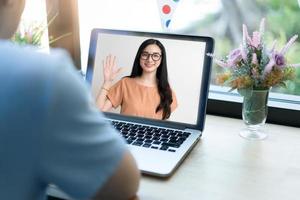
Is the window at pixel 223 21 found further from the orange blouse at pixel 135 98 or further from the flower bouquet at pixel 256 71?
the orange blouse at pixel 135 98

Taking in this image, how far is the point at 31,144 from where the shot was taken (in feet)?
1.65

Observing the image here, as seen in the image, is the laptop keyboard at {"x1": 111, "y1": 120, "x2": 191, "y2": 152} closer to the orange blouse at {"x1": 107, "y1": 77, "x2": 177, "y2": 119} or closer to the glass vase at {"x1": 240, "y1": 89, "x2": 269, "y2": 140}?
the orange blouse at {"x1": 107, "y1": 77, "x2": 177, "y2": 119}

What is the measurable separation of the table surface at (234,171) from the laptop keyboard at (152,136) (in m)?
0.05

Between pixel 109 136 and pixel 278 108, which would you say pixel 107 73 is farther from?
pixel 109 136

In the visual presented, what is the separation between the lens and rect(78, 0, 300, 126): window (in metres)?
1.30

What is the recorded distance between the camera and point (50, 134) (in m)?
0.50

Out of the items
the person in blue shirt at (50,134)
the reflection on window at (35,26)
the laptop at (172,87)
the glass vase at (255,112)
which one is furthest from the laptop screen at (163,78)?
the person in blue shirt at (50,134)

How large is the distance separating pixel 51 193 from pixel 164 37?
0.56m

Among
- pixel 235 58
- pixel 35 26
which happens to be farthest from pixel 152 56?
pixel 35 26

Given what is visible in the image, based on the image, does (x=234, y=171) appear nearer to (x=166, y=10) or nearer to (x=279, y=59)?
(x=279, y=59)

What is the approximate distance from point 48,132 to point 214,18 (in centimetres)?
101

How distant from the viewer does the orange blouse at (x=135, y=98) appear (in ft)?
3.94

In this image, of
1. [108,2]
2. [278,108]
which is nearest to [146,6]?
[108,2]

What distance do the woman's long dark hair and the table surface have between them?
0.14 metres
